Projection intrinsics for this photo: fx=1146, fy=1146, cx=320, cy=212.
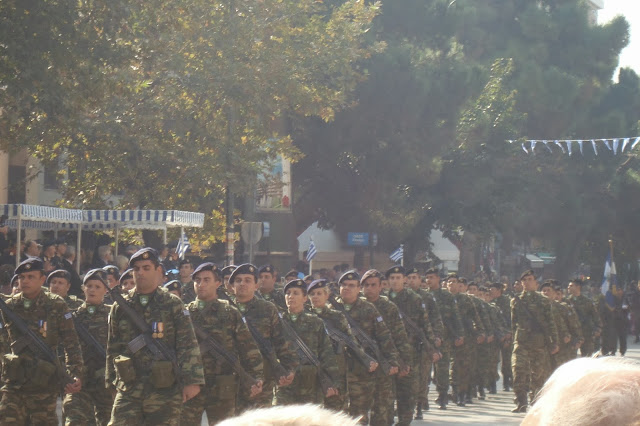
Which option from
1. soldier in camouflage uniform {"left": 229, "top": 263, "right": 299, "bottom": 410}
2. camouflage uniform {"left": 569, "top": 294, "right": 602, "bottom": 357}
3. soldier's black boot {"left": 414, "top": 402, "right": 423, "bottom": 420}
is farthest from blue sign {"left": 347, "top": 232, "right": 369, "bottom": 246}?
soldier in camouflage uniform {"left": 229, "top": 263, "right": 299, "bottom": 410}

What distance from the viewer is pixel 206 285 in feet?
31.3

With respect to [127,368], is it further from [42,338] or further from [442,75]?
[442,75]

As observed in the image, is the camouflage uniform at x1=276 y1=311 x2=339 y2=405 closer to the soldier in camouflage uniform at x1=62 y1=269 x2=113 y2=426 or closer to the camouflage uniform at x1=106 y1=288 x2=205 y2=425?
the soldier in camouflage uniform at x1=62 y1=269 x2=113 y2=426

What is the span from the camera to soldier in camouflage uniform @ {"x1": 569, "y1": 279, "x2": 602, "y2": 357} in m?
21.1

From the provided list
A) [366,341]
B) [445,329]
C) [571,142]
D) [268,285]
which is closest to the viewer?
[366,341]

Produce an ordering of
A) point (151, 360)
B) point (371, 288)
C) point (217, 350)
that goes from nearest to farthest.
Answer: point (151, 360) < point (217, 350) < point (371, 288)

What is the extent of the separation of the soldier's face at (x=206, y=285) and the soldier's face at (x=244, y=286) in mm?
741

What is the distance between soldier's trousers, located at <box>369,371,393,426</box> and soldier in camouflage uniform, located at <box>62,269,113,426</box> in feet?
11.1

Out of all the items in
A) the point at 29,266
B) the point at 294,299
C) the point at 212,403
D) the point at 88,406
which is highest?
the point at 29,266

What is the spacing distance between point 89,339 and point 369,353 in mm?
3289

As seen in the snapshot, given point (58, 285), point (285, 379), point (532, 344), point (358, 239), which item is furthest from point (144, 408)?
point (358, 239)

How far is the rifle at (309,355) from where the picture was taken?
35.4 feet

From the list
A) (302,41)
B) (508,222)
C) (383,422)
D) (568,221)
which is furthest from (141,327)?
(568,221)

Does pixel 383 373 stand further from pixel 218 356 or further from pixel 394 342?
pixel 218 356
